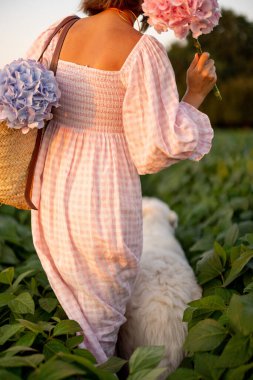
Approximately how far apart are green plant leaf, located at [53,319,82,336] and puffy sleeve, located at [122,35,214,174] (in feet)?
2.79

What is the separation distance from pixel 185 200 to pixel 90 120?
172 inches

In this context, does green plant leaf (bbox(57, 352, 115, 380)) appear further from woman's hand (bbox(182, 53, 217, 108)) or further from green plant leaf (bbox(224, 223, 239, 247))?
green plant leaf (bbox(224, 223, 239, 247))

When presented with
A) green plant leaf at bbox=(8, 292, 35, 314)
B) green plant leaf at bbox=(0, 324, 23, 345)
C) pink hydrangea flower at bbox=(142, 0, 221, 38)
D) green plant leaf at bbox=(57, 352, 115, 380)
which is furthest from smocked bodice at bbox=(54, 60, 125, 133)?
green plant leaf at bbox=(57, 352, 115, 380)

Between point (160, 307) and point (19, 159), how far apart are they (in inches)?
46.0

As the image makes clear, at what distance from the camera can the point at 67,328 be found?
2.68m

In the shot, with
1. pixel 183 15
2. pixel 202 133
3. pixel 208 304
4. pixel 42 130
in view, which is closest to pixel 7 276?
pixel 42 130

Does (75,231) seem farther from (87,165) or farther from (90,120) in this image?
(90,120)

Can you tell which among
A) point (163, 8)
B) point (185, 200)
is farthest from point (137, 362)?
point (185, 200)

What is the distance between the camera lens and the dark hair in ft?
9.78

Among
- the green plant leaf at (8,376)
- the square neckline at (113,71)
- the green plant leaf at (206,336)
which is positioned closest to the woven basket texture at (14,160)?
the square neckline at (113,71)

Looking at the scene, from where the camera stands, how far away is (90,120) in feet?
9.57

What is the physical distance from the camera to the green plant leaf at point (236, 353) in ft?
7.87

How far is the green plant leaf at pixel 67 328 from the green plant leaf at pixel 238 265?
954 mm

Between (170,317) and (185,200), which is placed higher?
(170,317)
